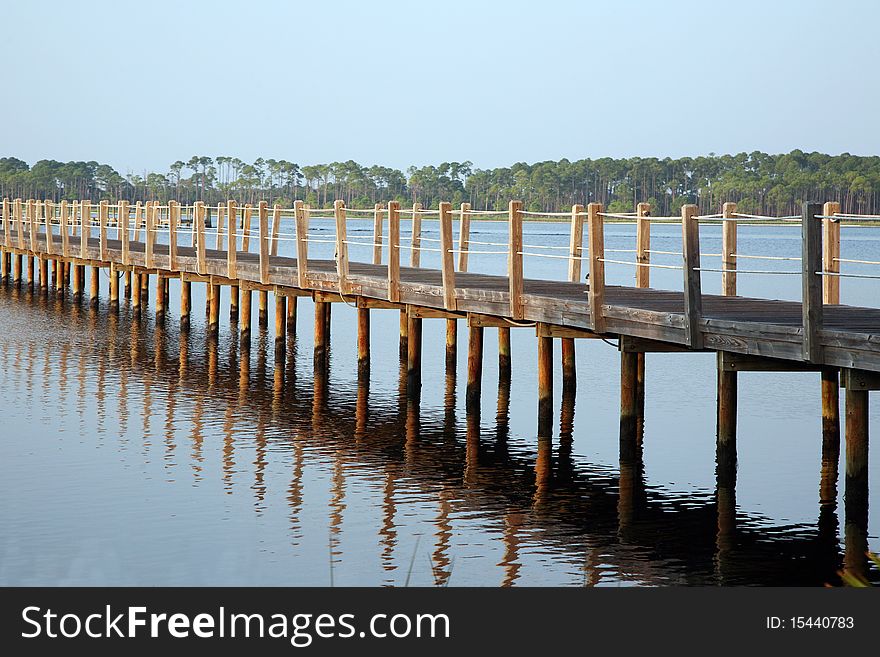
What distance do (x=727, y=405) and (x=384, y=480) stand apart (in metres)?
3.75

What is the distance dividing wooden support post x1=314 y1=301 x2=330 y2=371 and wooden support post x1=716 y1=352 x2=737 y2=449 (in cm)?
1022

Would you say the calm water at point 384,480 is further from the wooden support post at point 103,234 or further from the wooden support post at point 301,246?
the wooden support post at point 103,234

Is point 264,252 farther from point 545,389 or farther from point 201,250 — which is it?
point 545,389

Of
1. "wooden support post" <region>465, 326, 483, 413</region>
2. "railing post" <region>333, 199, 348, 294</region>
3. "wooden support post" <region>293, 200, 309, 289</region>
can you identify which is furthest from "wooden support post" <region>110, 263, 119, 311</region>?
"wooden support post" <region>465, 326, 483, 413</region>

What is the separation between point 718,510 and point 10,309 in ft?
80.2

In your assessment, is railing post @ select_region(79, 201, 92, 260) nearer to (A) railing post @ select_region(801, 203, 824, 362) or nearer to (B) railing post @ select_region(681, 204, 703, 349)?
(B) railing post @ select_region(681, 204, 703, 349)

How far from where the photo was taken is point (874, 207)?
431 ft

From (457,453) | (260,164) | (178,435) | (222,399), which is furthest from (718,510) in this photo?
(260,164)

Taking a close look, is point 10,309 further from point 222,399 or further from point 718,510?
point 718,510

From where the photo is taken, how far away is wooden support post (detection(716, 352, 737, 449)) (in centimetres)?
1356

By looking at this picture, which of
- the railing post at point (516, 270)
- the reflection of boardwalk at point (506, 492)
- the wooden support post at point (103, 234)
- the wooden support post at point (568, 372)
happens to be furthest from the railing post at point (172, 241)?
the railing post at point (516, 270)

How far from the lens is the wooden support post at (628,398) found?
50.0 feet

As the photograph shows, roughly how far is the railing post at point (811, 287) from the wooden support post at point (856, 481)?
8cm

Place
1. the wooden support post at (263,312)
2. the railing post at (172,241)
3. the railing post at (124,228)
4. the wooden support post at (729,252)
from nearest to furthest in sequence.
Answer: the wooden support post at (729,252) → the railing post at (172,241) → the wooden support post at (263,312) → the railing post at (124,228)
